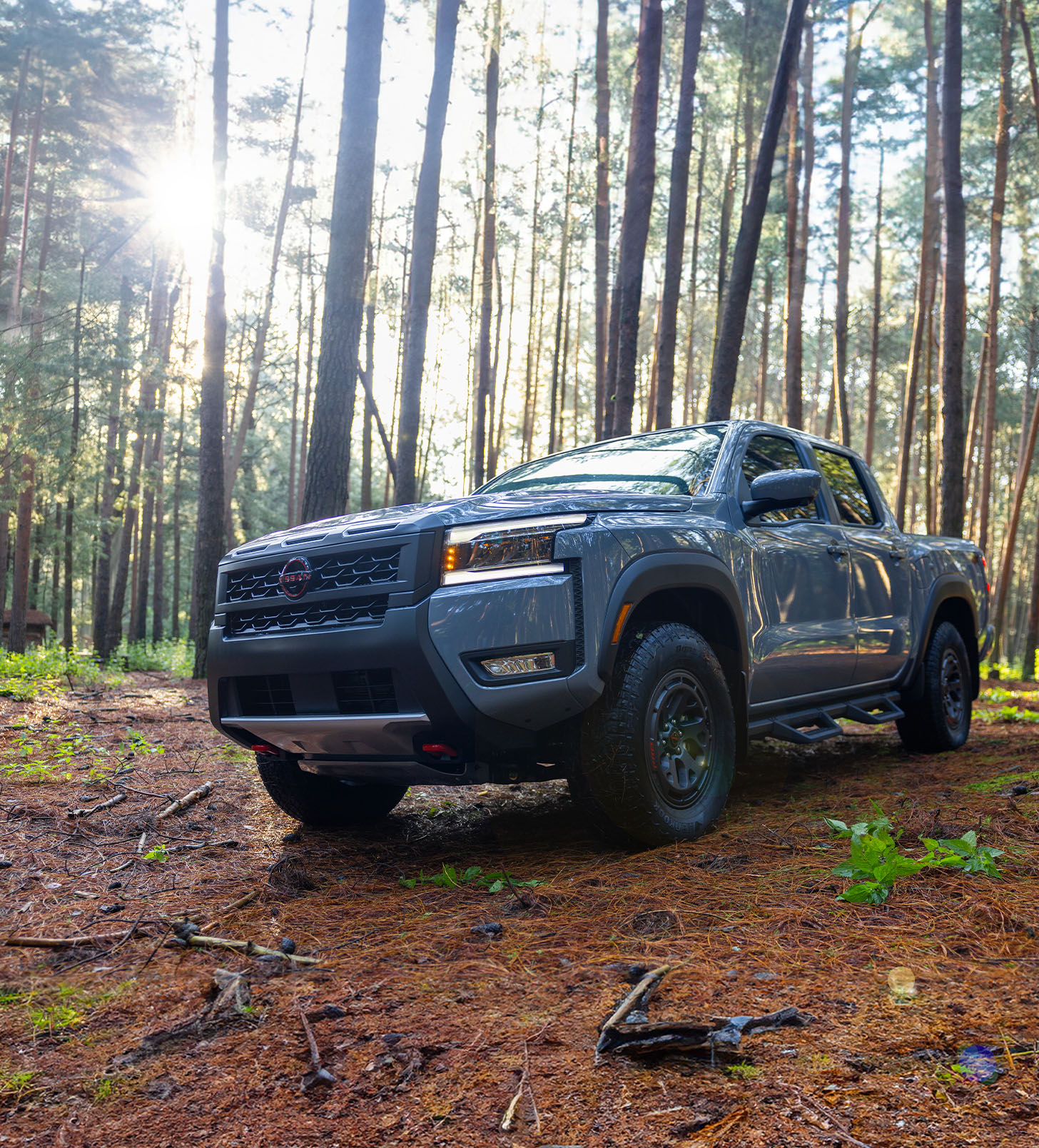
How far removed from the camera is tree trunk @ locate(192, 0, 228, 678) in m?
13.2

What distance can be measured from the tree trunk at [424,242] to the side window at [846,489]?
7.83m

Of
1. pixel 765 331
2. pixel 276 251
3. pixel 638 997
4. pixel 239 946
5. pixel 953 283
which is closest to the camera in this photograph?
pixel 638 997

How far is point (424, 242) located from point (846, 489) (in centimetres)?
898

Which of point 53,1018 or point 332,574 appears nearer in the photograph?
point 53,1018

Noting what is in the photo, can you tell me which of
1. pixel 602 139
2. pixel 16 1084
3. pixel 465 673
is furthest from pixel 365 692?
pixel 602 139

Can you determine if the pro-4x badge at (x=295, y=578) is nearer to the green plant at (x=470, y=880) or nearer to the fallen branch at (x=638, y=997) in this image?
the green plant at (x=470, y=880)

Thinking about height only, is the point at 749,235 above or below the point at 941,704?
above

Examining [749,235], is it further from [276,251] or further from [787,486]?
[276,251]

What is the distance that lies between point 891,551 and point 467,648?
12.4 ft

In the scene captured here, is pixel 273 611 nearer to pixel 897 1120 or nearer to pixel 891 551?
pixel 897 1120

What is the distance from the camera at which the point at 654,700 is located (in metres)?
3.66

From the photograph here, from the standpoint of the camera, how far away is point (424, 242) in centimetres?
1303

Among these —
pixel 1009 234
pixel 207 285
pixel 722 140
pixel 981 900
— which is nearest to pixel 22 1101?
pixel 981 900

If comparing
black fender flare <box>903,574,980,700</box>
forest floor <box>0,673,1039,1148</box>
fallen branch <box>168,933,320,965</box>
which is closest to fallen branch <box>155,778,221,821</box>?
forest floor <box>0,673,1039,1148</box>
